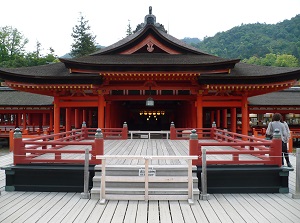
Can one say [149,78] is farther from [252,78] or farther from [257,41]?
[257,41]

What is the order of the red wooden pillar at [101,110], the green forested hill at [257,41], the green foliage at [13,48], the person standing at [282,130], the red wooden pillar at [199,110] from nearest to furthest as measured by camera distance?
1. the person standing at [282,130]
2. the red wooden pillar at [199,110]
3. the red wooden pillar at [101,110]
4. the green foliage at [13,48]
5. the green forested hill at [257,41]

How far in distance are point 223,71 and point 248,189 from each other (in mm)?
10090

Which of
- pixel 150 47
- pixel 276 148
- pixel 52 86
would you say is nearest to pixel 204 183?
pixel 276 148

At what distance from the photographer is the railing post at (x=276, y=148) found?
897 cm

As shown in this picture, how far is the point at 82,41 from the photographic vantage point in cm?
7119

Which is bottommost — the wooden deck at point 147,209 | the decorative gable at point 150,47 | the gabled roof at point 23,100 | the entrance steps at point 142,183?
the wooden deck at point 147,209

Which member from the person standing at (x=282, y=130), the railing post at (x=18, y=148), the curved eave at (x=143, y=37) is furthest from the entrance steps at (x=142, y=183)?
the curved eave at (x=143, y=37)

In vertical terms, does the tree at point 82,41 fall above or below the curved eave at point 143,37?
above

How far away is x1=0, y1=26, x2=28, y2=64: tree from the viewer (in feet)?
201

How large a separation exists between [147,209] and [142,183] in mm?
1368

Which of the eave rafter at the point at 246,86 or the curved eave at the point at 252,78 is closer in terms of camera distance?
the curved eave at the point at 252,78

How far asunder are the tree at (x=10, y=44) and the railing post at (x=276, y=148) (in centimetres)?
6469

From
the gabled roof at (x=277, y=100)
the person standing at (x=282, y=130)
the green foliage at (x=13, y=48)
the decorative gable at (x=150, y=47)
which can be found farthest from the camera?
the green foliage at (x=13, y=48)

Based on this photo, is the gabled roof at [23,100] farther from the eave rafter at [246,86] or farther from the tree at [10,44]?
the tree at [10,44]
